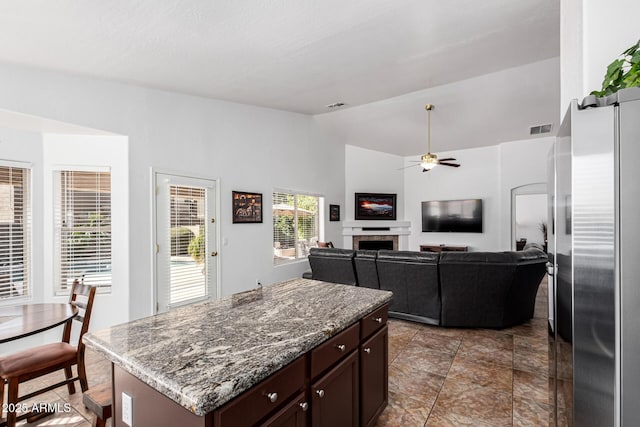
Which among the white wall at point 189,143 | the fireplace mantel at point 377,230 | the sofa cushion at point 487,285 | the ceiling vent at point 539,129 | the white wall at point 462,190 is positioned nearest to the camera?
the white wall at point 189,143

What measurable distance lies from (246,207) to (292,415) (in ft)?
13.0

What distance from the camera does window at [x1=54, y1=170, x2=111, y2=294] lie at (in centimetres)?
361

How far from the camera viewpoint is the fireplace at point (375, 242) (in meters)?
7.95

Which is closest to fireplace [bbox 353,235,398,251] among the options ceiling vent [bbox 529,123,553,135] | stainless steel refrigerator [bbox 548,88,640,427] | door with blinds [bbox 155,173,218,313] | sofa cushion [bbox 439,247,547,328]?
ceiling vent [bbox 529,123,553,135]

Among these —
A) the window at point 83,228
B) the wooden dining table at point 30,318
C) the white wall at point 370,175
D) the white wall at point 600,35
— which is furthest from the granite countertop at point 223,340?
the white wall at point 370,175

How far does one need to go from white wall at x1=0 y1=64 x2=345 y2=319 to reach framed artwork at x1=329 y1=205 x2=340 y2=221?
3.30 feet

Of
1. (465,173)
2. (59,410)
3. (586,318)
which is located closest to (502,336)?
(586,318)

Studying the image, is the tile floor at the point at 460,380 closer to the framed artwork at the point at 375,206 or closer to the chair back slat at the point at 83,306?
the chair back slat at the point at 83,306

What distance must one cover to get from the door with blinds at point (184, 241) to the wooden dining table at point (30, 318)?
1287 millimetres

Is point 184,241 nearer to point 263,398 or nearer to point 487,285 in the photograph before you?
point 263,398

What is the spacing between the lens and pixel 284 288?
2.32 metres

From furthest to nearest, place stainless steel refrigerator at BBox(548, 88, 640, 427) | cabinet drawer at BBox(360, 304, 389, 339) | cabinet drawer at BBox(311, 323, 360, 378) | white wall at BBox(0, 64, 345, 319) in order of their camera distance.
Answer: white wall at BBox(0, 64, 345, 319) < cabinet drawer at BBox(360, 304, 389, 339) < cabinet drawer at BBox(311, 323, 360, 378) < stainless steel refrigerator at BBox(548, 88, 640, 427)

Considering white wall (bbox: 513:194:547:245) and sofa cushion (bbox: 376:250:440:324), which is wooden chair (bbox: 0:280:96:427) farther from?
white wall (bbox: 513:194:547:245)

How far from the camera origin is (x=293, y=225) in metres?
6.16
